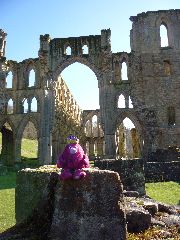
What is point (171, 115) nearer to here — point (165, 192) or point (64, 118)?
point (64, 118)

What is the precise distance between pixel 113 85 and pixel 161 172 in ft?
43.8

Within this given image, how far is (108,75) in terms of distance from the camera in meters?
27.9

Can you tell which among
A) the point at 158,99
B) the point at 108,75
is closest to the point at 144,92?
the point at 158,99

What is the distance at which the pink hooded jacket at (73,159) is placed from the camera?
4.77 metres

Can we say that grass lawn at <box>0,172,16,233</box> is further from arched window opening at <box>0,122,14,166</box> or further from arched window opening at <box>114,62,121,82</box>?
arched window opening at <box>0,122,14,166</box>

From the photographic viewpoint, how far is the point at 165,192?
12.2 meters

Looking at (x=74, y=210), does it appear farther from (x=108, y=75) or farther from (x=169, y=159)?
(x=108, y=75)

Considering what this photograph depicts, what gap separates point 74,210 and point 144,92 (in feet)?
78.0

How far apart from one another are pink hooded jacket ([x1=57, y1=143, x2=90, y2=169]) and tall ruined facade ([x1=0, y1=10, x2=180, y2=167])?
69.7 feet

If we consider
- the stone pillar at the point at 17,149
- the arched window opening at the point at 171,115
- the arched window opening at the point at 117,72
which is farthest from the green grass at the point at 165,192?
the stone pillar at the point at 17,149

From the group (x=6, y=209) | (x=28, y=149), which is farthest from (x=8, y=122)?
(x=6, y=209)

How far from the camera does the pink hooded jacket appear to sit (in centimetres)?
477

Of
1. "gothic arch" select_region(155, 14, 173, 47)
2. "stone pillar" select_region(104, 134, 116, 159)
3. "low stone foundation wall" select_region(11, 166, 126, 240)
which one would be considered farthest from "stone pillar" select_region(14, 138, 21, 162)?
"low stone foundation wall" select_region(11, 166, 126, 240)

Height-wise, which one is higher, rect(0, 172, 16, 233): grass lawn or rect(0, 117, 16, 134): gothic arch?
rect(0, 117, 16, 134): gothic arch
